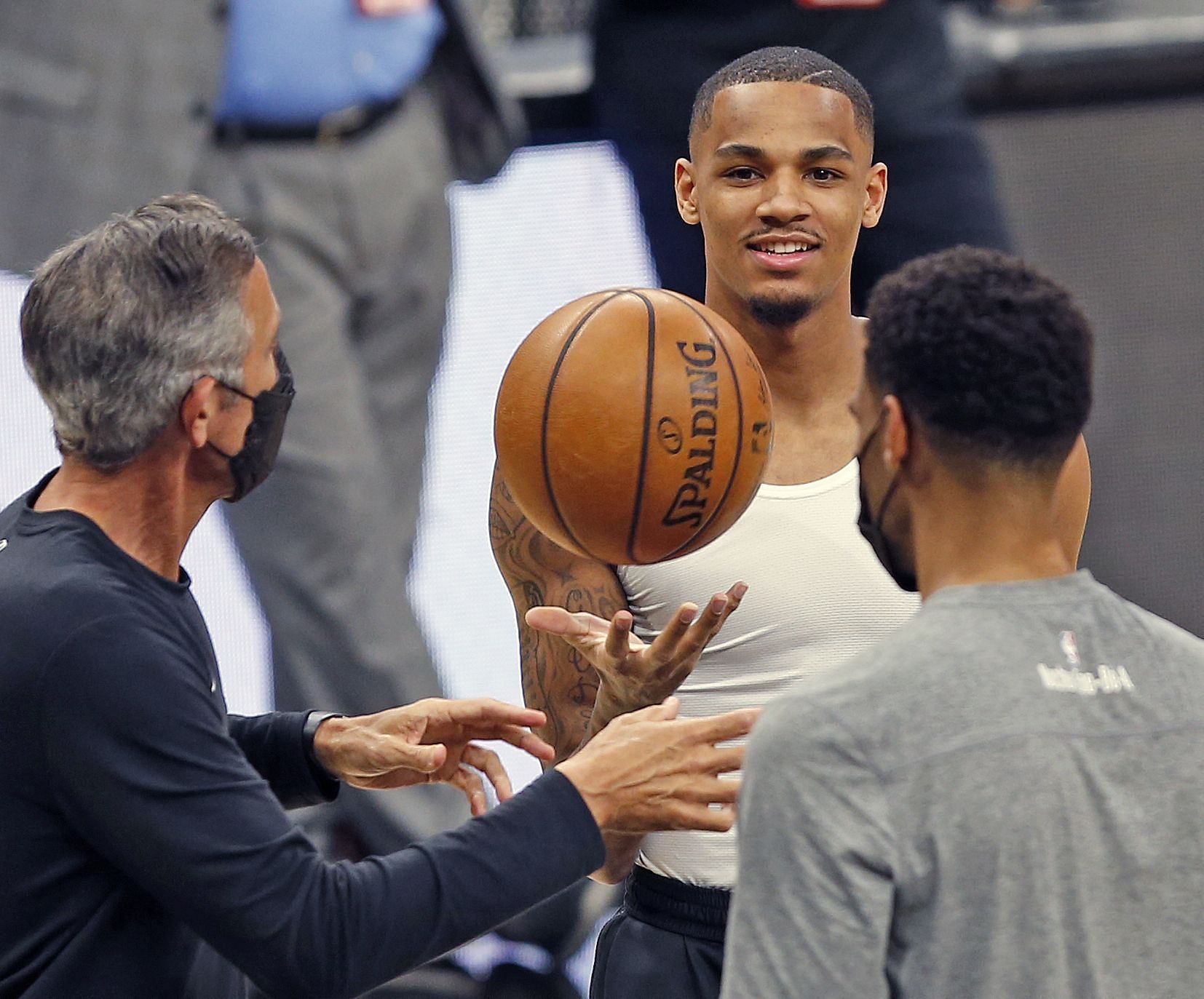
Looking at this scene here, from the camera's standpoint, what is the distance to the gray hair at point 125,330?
229 cm

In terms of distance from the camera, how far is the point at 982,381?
1862mm

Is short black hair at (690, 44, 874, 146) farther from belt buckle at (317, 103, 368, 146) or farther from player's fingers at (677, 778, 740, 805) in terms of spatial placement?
belt buckle at (317, 103, 368, 146)

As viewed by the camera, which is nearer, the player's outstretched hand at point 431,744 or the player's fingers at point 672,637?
the player's fingers at point 672,637

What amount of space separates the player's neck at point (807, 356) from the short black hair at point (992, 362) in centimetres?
86

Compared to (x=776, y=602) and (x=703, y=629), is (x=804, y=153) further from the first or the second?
(x=703, y=629)

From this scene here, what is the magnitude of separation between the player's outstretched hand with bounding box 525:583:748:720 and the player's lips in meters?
0.53

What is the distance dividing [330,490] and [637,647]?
2380 mm

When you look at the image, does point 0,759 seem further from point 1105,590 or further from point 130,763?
point 1105,590

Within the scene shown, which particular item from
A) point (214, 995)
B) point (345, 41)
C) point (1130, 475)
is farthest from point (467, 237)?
point (214, 995)

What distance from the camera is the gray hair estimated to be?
2.29 meters

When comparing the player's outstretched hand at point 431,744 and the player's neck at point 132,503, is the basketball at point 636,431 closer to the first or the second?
the player's outstretched hand at point 431,744

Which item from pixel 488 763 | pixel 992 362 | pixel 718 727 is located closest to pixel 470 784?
pixel 488 763

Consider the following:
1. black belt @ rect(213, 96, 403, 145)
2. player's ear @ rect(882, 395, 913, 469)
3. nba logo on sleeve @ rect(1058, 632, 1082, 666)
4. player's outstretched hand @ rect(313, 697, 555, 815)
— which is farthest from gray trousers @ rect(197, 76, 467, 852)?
nba logo on sleeve @ rect(1058, 632, 1082, 666)

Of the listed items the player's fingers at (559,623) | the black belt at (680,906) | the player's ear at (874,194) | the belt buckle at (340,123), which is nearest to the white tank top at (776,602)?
the black belt at (680,906)
